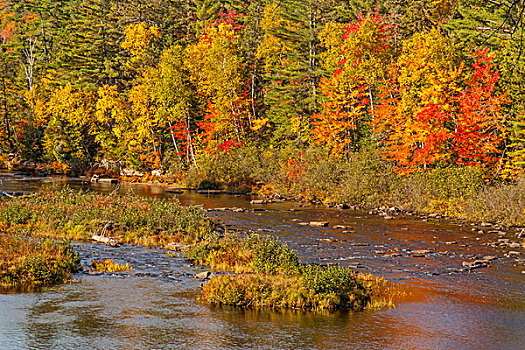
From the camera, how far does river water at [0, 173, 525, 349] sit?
1284 centimetres

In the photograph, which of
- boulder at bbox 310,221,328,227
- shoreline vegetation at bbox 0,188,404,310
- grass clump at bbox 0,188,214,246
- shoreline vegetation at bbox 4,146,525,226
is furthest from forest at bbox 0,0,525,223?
grass clump at bbox 0,188,214,246

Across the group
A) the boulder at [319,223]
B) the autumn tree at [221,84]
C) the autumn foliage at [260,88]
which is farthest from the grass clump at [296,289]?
the autumn tree at [221,84]

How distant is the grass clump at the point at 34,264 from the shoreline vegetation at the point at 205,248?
0.18 ft

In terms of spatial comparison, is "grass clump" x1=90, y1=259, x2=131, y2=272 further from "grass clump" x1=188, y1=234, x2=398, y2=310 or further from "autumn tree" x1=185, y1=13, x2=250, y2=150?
"autumn tree" x1=185, y1=13, x2=250, y2=150

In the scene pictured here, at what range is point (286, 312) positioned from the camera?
603 inches

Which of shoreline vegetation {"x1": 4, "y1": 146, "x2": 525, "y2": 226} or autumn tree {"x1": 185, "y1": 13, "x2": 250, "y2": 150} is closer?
shoreline vegetation {"x1": 4, "y1": 146, "x2": 525, "y2": 226}

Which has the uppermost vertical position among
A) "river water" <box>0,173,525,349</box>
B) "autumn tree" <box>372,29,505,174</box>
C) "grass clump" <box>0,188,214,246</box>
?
"autumn tree" <box>372,29,505,174</box>

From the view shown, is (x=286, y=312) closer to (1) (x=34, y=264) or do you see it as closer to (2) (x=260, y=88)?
(1) (x=34, y=264)

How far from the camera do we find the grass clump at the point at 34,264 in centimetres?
1792

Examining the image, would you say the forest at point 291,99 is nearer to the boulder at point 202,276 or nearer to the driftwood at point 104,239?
the boulder at point 202,276

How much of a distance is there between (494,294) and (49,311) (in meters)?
13.5

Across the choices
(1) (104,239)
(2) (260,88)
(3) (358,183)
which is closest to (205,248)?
(1) (104,239)

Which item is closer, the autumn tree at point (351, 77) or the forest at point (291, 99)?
the forest at point (291, 99)

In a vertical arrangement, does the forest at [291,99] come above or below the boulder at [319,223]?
above
